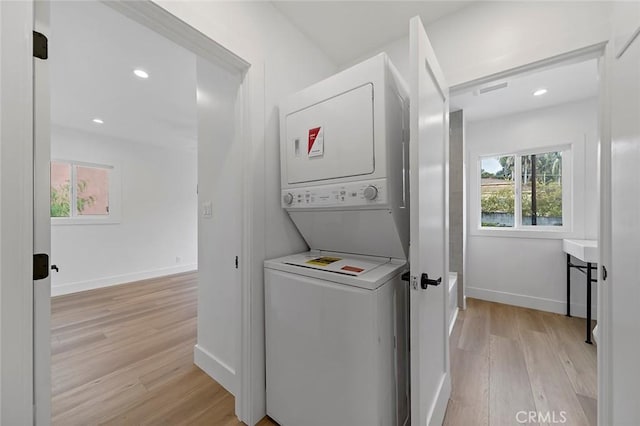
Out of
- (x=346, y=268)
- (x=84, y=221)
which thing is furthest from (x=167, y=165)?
(x=346, y=268)

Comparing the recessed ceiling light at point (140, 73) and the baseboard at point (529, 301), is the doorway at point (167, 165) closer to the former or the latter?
the recessed ceiling light at point (140, 73)

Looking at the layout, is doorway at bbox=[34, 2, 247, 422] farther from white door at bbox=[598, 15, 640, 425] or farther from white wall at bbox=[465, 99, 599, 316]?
white wall at bbox=[465, 99, 599, 316]

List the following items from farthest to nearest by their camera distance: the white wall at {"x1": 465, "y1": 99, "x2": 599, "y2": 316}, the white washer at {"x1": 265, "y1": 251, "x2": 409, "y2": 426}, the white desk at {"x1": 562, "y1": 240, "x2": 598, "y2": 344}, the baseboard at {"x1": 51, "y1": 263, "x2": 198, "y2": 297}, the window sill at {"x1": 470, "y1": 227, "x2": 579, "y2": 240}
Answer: the baseboard at {"x1": 51, "y1": 263, "x2": 198, "y2": 297}, the window sill at {"x1": 470, "y1": 227, "x2": 579, "y2": 240}, the white wall at {"x1": 465, "y1": 99, "x2": 599, "y2": 316}, the white desk at {"x1": 562, "y1": 240, "x2": 598, "y2": 344}, the white washer at {"x1": 265, "y1": 251, "x2": 409, "y2": 426}

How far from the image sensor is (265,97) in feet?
5.02

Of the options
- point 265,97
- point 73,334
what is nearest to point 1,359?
point 265,97

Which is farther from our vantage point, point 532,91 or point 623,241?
point 532,91

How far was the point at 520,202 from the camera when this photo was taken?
333 cm

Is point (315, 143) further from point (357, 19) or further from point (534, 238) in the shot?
point (534, 238)

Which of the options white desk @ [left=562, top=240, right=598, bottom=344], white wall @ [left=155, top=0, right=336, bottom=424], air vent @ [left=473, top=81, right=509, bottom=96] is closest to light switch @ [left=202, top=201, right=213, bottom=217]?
white wall @ [left=155, top=0, right=336, bottom=424]

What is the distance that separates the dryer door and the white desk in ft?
8.26

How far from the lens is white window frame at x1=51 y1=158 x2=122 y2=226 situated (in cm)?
385

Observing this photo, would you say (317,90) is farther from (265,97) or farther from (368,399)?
(368,399)

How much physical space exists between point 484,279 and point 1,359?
4.12 meters

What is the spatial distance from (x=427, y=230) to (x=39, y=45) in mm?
1548
